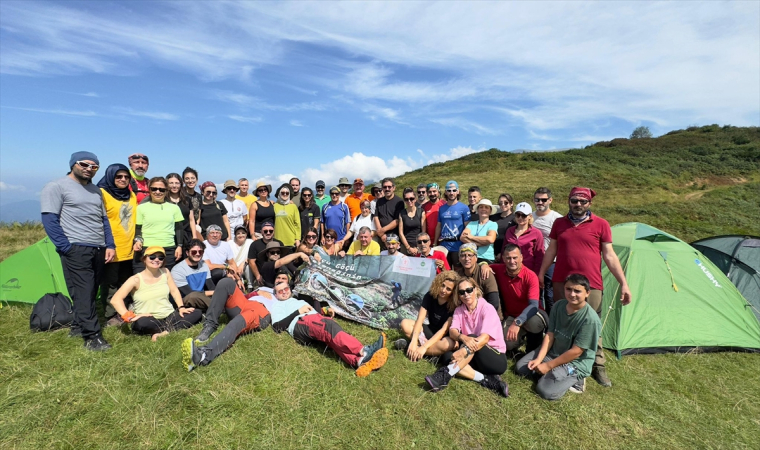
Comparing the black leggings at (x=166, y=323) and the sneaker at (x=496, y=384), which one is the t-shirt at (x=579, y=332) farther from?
the black leggings at (x=166, y=323)

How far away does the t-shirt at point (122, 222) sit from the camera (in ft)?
18.1

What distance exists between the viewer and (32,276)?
6.63 metres

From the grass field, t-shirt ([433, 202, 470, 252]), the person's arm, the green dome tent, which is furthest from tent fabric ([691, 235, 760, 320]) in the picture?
t-shirt ([433, 202, 470, 252])

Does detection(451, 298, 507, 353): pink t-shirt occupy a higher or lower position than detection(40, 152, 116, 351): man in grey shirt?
lower

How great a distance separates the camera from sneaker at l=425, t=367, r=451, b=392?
4188mm

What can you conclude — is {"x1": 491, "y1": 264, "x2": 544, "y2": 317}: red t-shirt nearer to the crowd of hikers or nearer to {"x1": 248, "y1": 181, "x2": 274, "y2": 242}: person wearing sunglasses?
the crowd of hikers

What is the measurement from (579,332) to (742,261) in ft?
17.9

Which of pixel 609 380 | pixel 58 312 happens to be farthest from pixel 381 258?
pixel 58 312

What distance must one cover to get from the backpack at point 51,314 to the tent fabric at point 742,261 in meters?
11.8

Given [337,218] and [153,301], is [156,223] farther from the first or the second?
[337,218]

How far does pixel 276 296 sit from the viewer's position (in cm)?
580

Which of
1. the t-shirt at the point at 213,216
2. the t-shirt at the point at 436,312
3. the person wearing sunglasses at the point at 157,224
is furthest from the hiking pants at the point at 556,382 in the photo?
the t-shirt at the point at 213,216

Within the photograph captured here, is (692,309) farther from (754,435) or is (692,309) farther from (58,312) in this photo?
(58,312)

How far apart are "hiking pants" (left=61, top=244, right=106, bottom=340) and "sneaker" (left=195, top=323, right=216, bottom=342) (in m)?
1.39
